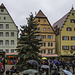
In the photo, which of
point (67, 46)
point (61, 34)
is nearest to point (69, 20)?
point (61, 34)

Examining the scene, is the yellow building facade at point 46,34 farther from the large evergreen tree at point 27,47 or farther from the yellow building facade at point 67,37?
the large evergreen tree at point 27,47

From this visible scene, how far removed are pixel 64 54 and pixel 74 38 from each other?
15.1 ft

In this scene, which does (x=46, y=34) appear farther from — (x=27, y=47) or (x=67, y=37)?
(x=27, y=47)

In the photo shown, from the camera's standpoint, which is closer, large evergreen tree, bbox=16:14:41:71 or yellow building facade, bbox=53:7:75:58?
large evergreen tree, bbox=16:14:41:71

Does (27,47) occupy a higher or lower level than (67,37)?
lower

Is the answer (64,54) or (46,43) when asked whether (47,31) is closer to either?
(46,43)

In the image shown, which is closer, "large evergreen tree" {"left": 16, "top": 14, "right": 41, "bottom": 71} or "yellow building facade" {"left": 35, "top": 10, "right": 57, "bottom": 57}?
"large evergreen tree" {"left": 16, "top": 14, "right": 41, "bottom": 71}

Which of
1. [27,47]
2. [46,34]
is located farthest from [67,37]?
[27,47]

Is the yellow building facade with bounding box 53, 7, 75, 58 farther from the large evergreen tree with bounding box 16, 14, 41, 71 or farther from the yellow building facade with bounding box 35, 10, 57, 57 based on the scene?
the large evergreen tree with bounding box 16, 14, 41, 71

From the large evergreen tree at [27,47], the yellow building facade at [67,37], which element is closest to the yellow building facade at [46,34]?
the yellow building facade at [67,37]

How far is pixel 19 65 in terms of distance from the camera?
17359mm

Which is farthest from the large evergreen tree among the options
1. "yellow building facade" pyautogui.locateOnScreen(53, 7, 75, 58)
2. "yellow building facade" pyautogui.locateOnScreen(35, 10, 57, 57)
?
"yellow building facade" pyautogui.locateOnScreen(53, 7, 75, 58)

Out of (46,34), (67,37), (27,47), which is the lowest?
(27,47)

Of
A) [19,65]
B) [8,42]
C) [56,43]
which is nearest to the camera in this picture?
[19,65]
